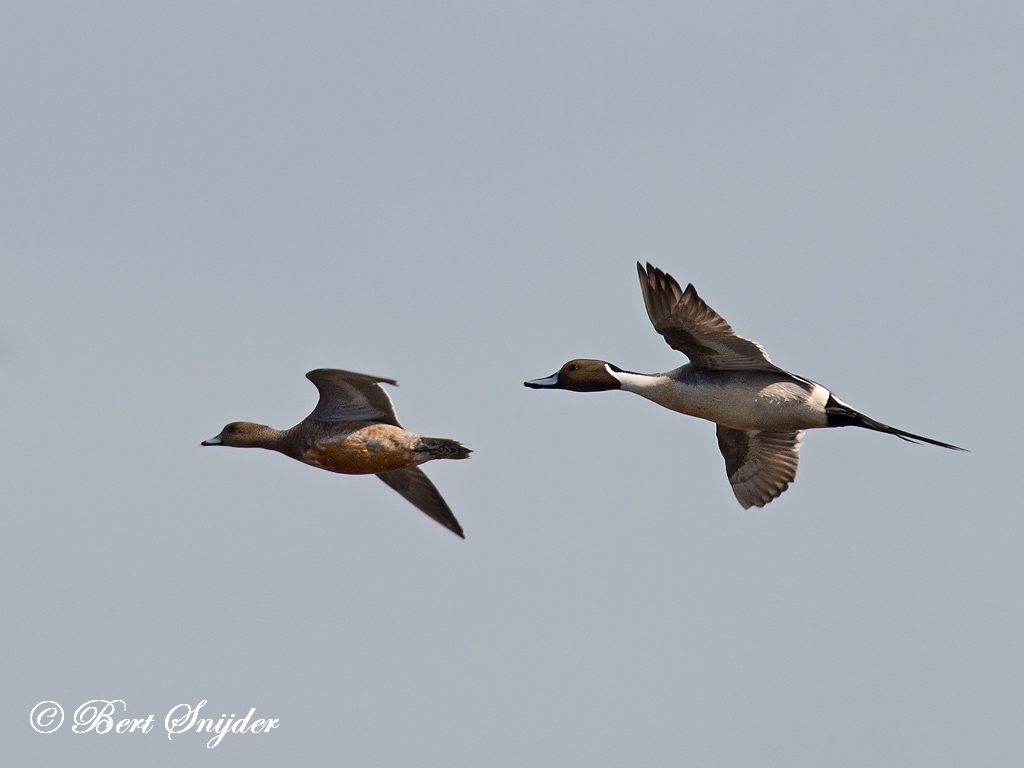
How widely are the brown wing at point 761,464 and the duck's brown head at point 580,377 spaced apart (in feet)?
4.56

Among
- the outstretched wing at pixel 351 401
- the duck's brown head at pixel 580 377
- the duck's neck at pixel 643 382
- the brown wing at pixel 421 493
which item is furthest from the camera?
the brown wing at pixel 421 493

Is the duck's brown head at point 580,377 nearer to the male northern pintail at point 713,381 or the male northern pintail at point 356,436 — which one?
the male northern pintail at point 713,381

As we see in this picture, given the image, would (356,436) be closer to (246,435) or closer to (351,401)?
(351,401)

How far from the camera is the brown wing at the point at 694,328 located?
11836 mm

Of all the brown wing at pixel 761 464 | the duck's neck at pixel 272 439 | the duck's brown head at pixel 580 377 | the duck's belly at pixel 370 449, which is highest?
the duck's brown head at pixel 580 377

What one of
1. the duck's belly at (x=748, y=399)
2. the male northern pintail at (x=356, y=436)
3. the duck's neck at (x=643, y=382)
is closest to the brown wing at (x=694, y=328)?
the duck's belly at (x=748, y=399)

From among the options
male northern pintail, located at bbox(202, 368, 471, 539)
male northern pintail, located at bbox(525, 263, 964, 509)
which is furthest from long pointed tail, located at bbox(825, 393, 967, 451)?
male northern pintail, located at bbox(202, 368, 471, 539)

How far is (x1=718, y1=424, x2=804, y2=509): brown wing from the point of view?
1358 centimetres

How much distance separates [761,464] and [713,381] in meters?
1.71

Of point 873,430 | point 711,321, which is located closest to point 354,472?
point 711,321

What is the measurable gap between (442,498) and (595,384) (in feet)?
5.06

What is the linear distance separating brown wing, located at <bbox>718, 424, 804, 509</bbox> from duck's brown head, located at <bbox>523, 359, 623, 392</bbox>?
1391mm

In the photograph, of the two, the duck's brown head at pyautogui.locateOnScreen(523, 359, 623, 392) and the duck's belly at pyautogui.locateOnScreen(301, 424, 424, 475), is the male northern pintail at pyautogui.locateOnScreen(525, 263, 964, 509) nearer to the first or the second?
the duck's brown head at pyautogui.locateOnScreen(523, 359, 623, 392)

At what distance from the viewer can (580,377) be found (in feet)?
42.0
